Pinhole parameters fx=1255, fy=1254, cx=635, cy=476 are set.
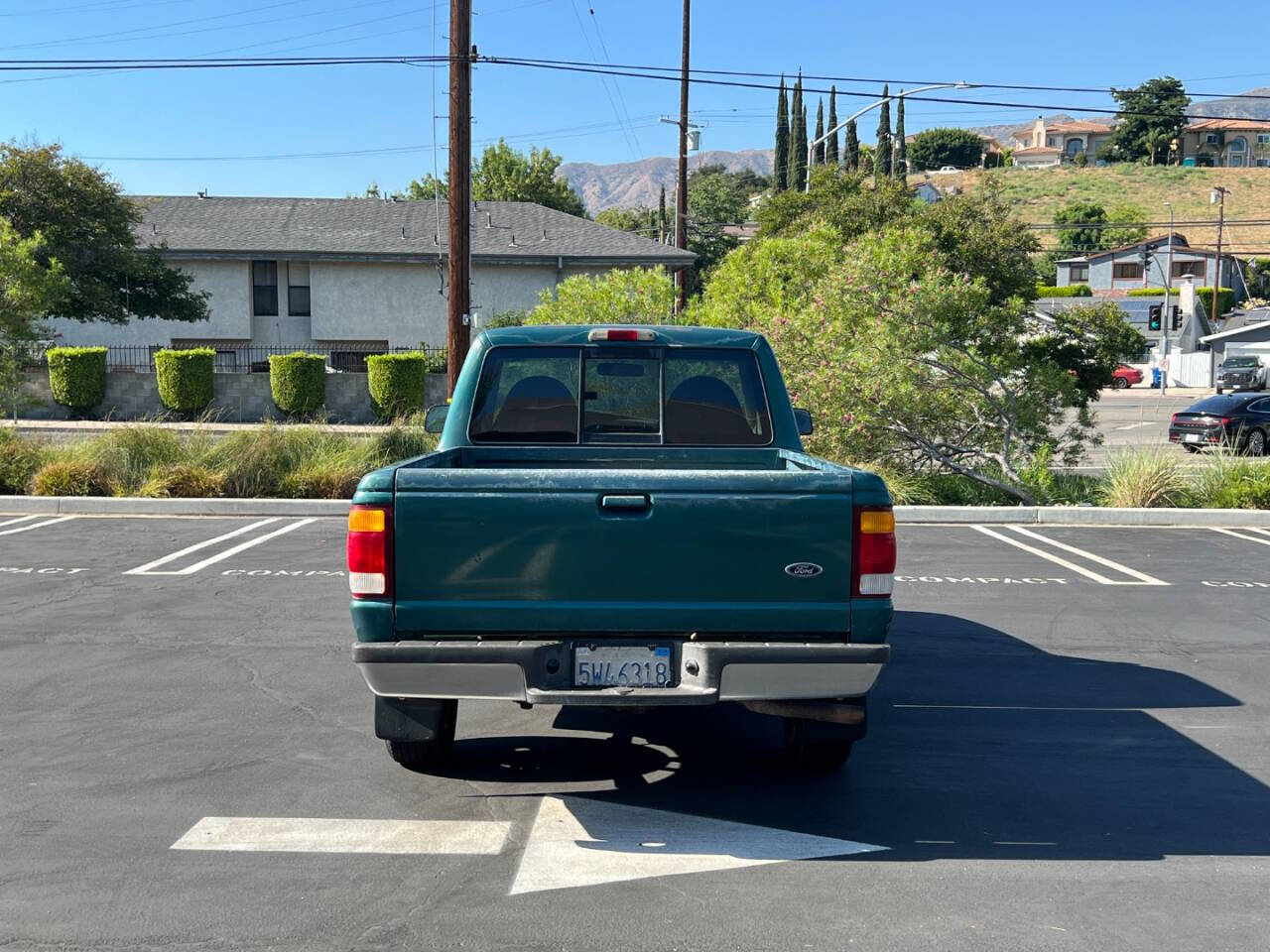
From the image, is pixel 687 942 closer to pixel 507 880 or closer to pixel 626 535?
pixel 507 880

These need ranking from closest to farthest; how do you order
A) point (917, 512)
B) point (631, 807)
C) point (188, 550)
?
point (631, 807)
point (188, 550)
point (917, 512)

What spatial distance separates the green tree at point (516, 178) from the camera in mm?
69938

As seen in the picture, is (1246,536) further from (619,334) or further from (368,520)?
(368,520)

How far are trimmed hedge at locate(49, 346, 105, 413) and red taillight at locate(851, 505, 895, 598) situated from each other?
27.7 m

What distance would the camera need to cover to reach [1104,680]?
8.09 meters

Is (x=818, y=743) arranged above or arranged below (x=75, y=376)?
below

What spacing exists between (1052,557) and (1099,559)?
0.47 meters

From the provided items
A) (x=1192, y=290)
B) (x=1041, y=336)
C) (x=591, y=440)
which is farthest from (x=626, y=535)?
(x=1192, y=290)

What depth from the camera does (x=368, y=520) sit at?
5.00 m

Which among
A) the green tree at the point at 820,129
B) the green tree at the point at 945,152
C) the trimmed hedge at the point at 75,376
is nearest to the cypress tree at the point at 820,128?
the green tree at the point at 820,129

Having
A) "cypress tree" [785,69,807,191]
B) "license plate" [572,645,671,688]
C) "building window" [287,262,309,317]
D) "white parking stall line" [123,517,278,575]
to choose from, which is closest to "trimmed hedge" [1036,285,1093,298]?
"cypress tree" [785,69,807,191]

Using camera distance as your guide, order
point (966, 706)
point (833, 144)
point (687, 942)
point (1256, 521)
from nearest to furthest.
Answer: point (687, 942) < point (966, 706) < point (1256, 521) < point (833, 144)

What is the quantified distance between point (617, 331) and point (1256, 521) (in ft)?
39.0

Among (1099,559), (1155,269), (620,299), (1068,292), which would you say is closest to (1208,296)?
(1155,269)
